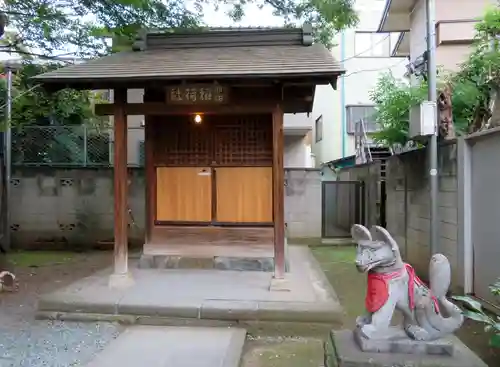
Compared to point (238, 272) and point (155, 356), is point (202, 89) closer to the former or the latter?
point (238, 272)

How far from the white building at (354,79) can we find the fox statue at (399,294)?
635 inches

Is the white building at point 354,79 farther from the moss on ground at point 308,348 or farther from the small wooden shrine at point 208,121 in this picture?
the moss on ground at point 308,348

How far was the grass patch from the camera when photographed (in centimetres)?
991

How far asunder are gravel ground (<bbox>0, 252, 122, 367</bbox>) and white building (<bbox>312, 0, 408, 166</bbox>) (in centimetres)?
1422

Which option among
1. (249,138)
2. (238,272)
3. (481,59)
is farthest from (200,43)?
(481,59)

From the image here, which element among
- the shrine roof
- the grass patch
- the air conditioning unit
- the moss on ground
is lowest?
the moss on ground

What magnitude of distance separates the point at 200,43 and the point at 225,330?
16.7 ft

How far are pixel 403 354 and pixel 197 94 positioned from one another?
453cm

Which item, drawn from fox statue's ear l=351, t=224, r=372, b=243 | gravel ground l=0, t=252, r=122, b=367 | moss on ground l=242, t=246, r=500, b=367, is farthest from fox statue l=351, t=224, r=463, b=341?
gravel ground l=0, t=252, r=122, b=367

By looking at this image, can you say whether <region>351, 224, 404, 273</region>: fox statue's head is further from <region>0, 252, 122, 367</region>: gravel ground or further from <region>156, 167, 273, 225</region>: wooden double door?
<region>156, 167, 273, 225</region>: wooden double door

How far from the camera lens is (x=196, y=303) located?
5883 mm

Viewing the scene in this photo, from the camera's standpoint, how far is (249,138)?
28.4 feet

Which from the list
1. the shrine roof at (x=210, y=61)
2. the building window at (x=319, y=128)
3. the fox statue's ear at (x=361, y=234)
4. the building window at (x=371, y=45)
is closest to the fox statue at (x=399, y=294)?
the fox statue's ear at (x=361, y=234)

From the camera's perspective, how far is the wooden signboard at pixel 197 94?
657 cm
